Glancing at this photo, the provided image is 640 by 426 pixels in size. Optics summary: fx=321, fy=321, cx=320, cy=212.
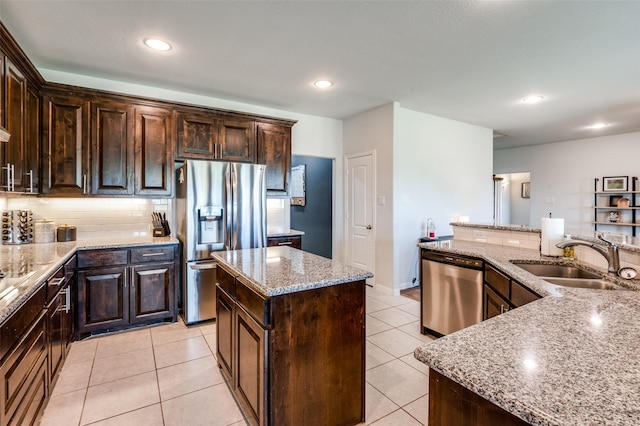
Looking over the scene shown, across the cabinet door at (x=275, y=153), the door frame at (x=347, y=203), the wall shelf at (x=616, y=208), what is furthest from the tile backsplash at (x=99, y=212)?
the wall shelf at (x=616, y=208)

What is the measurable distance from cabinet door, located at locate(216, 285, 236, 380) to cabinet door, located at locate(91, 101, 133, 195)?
1.84 meters

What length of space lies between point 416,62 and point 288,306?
2635 mm

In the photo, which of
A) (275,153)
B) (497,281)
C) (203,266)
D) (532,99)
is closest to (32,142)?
(203,266)

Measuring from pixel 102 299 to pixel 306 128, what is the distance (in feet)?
11.1

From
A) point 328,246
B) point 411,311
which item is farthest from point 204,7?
point 328,246

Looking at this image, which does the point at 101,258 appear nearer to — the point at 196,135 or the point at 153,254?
the point at 153,254

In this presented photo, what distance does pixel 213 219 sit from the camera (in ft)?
11.1

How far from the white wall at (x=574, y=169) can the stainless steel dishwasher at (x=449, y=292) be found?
15.0 feet

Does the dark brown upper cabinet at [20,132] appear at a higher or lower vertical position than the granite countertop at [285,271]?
higher

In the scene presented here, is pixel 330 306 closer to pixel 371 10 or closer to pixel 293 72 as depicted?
pixel 371 10

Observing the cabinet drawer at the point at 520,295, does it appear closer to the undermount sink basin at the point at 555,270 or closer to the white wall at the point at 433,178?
the undermount sink basin at the point at 555,270

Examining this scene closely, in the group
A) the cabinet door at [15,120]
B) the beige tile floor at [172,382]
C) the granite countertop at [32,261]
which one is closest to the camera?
the granite countertop at [32,261]

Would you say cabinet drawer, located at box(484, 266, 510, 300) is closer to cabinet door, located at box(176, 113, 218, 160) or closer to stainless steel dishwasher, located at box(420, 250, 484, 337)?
stainless steel dishwasher, located at box(420, 250, 484, 337)

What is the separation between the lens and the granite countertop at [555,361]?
0.64m
